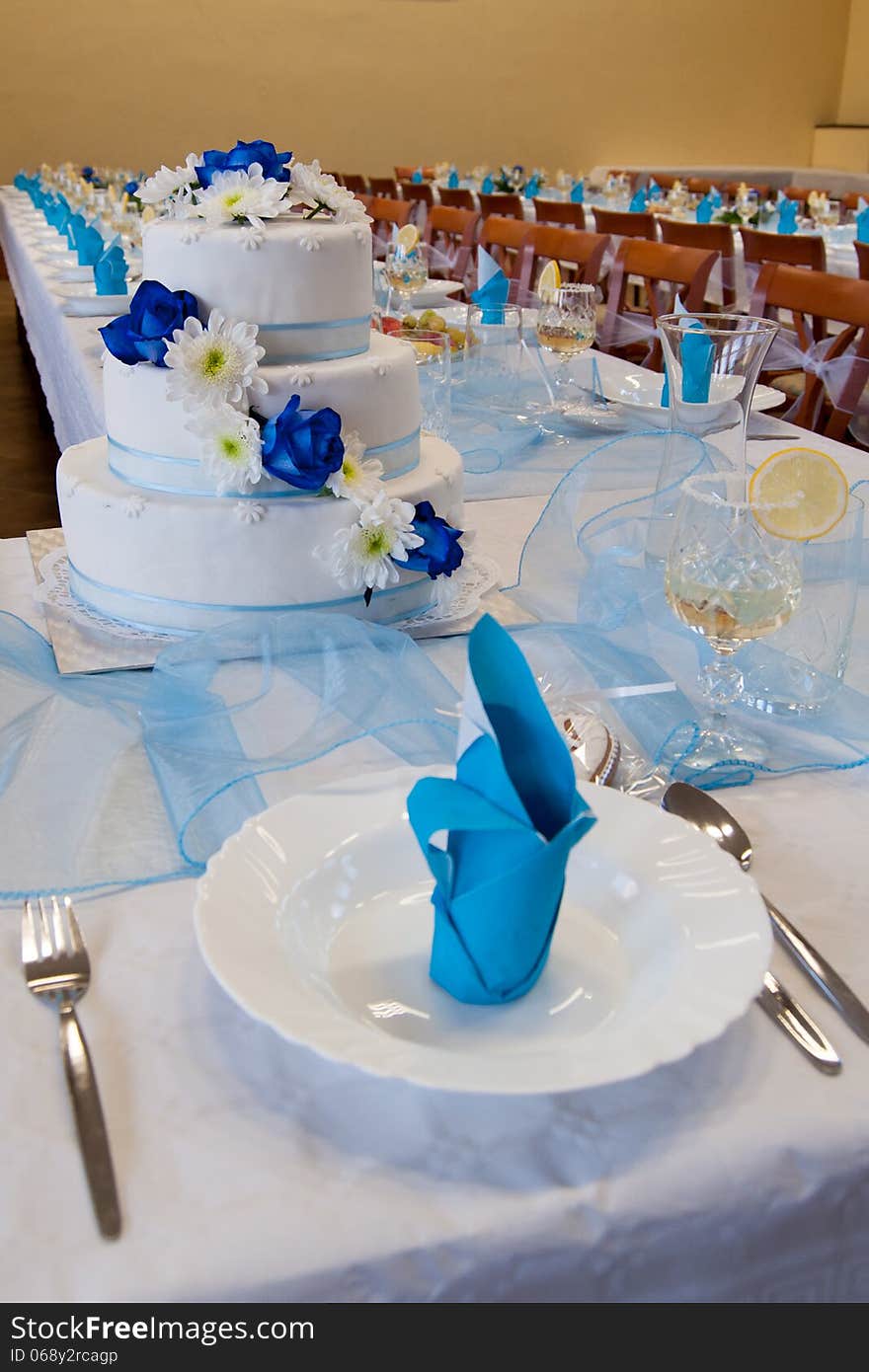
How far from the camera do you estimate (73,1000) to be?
0.62 metres

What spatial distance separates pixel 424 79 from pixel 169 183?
1081 centimetres

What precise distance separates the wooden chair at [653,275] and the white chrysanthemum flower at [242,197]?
5.51ft

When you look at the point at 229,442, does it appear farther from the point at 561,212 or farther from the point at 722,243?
the point at 561,212

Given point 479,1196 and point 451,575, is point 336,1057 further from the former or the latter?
point 451,575

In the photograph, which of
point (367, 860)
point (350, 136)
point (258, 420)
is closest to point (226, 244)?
point (258, 420)

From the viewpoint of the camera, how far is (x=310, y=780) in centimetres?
84

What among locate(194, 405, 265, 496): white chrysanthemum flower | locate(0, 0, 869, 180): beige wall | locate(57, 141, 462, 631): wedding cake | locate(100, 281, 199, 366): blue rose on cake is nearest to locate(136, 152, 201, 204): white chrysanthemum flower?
locate(57, 141, 462, 631): wedding cake

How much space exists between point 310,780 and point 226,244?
0.47m

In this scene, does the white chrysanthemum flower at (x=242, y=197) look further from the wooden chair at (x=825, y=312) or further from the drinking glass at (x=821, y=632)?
the wooden chair at (x=825, y=312)

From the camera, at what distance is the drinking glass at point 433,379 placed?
5.24 ft

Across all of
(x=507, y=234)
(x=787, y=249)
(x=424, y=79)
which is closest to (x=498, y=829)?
(x=787, y=249)

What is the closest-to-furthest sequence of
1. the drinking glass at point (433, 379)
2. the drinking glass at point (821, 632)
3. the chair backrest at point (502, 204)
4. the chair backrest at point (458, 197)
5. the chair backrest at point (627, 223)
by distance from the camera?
the drinking glass at point (821, 632)
the drinking glass at point (433, 379)
the chair backrest at point (627, 223)
the chair backrest at point (502, 204)
the chair backrest at point (458, 197)

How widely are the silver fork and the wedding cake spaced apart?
42 cm

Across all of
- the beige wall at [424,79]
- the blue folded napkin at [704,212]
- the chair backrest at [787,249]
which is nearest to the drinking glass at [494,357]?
the chair backrest at [787,249]
